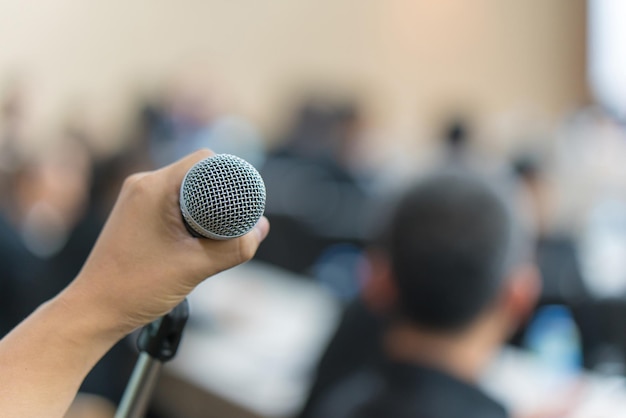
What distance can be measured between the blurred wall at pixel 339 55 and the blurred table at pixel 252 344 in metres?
3.44

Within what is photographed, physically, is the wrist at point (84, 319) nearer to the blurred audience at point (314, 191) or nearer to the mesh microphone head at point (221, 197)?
the mesh microphone head at point (221, 197)

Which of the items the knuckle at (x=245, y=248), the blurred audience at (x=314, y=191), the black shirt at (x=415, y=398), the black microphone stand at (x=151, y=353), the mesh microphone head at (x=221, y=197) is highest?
the mesh microphone head at (x=221, y=197)

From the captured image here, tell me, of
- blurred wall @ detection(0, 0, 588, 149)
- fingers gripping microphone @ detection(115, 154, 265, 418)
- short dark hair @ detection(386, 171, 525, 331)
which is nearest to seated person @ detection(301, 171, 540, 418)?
short dark hair @ detection(386, 171, 525, 331)

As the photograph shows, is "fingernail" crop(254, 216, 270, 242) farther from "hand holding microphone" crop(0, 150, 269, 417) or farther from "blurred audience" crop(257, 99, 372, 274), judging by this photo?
"blurred audience" crop(257, 99, 372, 274)

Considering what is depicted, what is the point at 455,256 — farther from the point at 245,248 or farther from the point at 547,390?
the point at 245,248

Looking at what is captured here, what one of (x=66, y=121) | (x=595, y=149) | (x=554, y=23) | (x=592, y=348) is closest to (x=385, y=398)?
(x=592, y=348)

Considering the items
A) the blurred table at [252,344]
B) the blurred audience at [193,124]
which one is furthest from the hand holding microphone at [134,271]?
the blurred audience at [193,124]

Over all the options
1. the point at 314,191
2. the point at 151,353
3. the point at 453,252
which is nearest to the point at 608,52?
the point at 314,191

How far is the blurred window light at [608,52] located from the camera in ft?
23.6

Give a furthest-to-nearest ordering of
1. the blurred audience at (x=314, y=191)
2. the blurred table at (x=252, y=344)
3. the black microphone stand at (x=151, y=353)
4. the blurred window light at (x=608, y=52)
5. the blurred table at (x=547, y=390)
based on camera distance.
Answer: the blurred window light at (x=608, y=52)
the blurred audience at (x=314, y=191)
the blurred table at (x=252, y=344)
the blurred table at (x=547, y=390)
the black microphone stand at (x=151, y=353)

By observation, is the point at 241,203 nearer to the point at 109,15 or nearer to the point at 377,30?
the point at 109,15

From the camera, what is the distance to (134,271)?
44 cm

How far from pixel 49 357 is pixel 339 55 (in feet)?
24.0

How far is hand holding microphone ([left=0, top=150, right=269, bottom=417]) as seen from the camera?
418 millimetres
